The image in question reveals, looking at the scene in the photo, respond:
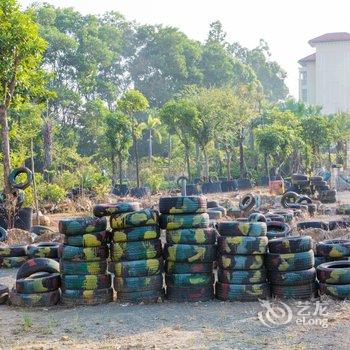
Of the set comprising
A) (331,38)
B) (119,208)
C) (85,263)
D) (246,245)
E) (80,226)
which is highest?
(331,38)

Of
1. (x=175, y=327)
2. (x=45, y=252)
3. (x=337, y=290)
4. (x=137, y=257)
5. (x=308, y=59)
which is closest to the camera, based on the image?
(x=175, y=327)

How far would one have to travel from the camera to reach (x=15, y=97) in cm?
1745

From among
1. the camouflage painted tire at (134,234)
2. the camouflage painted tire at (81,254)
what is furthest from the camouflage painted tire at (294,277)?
the camouflage painted tire at (81,254)

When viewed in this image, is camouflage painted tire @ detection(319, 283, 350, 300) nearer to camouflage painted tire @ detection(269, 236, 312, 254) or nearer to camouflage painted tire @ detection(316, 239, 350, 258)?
camouflage painted tire @ detection(269, 236, 312, 254)

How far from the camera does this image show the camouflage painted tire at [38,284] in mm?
9047

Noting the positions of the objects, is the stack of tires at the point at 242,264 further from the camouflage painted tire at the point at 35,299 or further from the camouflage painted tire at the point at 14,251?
the camouflage painted tire at the point at 14,251

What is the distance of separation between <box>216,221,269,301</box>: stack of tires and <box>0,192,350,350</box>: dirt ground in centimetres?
19

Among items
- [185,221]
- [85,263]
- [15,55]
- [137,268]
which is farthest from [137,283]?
[15,55]

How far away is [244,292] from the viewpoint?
8922 mm

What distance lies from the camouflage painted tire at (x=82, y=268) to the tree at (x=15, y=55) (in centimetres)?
756

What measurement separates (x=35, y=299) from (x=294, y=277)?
3.51 metres

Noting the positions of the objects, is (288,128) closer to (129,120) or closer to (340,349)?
(129,120)

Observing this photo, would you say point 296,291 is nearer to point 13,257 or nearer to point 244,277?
point 244,277

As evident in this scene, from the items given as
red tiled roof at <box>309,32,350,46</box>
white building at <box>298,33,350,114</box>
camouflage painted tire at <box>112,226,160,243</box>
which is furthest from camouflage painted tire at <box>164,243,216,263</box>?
red tiled roof at <box>309,32,350,46</box>
